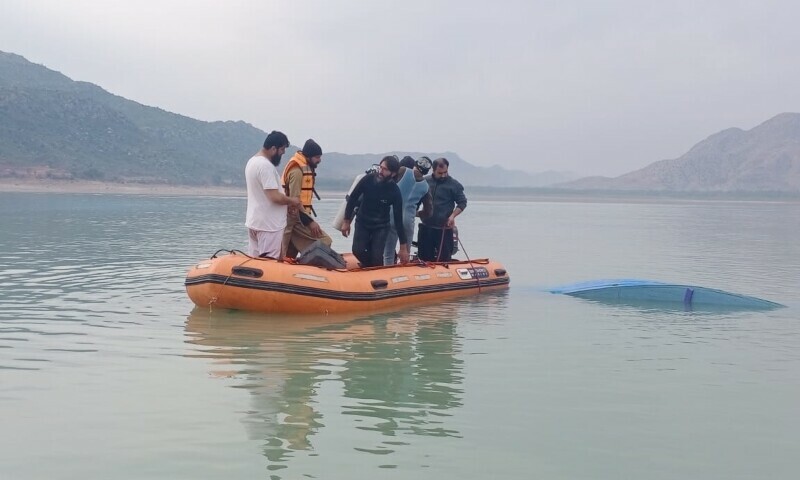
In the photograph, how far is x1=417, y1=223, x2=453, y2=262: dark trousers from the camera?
490 inches

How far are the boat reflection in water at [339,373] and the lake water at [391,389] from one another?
0.03 metres

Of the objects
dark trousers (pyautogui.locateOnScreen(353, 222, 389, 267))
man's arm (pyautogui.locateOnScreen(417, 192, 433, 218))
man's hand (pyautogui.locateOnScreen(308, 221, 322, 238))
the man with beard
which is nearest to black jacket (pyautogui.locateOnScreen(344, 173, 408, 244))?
dark trousers (pyautogui.locateOnScreen(353, 222, 389, 267))

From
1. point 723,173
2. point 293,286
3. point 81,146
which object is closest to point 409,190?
point 293,286

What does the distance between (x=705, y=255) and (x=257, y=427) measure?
1735 cm

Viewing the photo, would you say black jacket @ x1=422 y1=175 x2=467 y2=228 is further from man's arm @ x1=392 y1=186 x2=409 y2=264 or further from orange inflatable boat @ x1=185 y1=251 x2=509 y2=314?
orange inflatable boat @ x1=185 y1=251 x2=509 y2=314

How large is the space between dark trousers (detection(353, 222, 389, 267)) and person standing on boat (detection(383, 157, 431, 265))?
0.32m

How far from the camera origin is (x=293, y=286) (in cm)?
958

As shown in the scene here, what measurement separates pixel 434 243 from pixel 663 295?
325 centimetres

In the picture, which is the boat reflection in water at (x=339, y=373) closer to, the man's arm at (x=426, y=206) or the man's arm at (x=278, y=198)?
the man's arm at (x=278, y=198)

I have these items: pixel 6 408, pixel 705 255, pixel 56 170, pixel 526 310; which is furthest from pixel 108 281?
pixel 56 170

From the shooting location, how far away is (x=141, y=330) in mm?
8664

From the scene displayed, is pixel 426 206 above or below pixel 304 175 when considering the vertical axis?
below

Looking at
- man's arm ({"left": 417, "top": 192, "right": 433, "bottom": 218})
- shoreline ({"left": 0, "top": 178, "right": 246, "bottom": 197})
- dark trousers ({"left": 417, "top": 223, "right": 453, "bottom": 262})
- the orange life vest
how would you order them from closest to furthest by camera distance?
the orange life vest → man's arm ({"left": 417, "top": 192, "right": 433, "bottom": 218}) → dark trousers ({"left": 417, "top": 223, "right": 453, "bottom": 262}) → shoreline ({"left": 0, "top": 178, "right": 246, "bottom": 197})

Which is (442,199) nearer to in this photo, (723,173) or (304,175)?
(304,175)
